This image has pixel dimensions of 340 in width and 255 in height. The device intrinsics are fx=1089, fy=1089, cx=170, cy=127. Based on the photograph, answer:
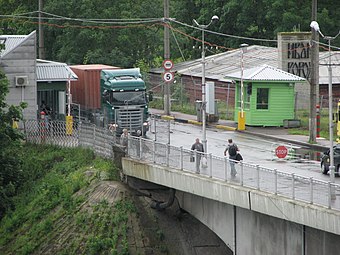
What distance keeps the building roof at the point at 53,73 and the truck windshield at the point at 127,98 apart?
6.05 metres

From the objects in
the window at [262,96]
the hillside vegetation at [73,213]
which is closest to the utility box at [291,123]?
the window at [262,96]

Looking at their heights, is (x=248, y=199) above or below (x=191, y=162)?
below

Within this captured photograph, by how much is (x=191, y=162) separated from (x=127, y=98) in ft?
43.9

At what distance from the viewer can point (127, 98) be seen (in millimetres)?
49594

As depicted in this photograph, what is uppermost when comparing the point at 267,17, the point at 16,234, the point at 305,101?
the point at 267,17

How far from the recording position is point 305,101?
210ft

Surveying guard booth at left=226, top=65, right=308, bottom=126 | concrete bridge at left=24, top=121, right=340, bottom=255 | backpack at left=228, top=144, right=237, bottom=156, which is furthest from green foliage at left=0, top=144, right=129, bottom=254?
guard booth at left=226, top=65, right=308, bottom=126

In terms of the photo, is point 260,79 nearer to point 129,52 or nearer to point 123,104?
point 123,104

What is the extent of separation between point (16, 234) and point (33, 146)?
9283mm

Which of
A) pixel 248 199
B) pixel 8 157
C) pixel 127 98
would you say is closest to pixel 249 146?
pixel 127 98

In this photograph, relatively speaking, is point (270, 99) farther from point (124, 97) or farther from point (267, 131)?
point (124, 97)

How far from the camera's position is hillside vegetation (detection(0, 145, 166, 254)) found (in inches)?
1508

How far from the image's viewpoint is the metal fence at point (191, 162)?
96.9ft

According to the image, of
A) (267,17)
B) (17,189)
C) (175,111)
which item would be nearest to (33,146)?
(17,189)
